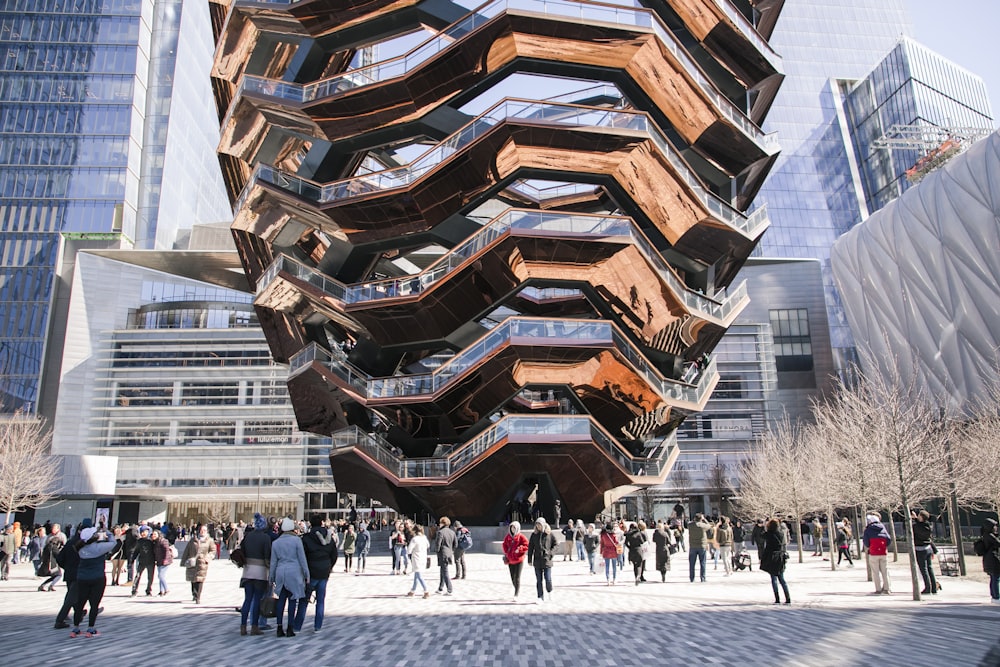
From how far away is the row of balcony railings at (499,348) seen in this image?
106 feet

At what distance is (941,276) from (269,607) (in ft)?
196

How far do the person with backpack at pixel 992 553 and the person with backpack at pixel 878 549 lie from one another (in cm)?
172

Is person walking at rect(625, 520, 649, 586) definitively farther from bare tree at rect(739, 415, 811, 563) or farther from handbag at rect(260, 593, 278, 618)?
bare tree at rect(739, 415, 811, 563)

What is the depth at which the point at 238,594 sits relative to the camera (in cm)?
1920

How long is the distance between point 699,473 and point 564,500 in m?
46.1

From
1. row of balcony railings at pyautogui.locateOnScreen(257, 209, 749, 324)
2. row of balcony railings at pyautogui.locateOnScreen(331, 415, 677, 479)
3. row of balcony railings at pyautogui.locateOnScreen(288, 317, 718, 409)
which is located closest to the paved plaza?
row of balcony railings at pyautogui.locateOnScreen(331, 415, 677, 479)

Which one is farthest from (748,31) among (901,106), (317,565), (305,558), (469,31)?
(901,106)

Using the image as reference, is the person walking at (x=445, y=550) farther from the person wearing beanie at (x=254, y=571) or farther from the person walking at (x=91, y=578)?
the person walking at (x=91, y=578)

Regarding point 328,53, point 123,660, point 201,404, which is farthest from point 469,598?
point 201,404

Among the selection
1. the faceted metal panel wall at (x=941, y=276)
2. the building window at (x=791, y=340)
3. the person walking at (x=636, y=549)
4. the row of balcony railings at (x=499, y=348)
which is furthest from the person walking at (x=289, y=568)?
the building window at (x=791, y=340)

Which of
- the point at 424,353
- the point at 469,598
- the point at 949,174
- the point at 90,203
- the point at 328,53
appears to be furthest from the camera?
the point at 90,203

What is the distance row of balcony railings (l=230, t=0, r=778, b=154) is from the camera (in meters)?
32.3

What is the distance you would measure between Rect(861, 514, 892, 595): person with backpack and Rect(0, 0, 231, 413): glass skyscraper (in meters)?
80.8

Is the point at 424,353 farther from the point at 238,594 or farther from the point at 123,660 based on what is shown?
the point at 123,660
